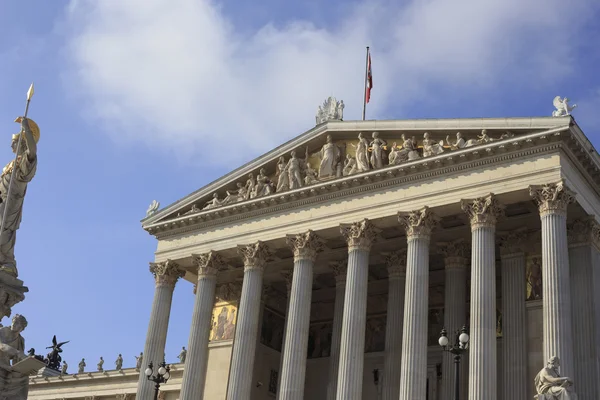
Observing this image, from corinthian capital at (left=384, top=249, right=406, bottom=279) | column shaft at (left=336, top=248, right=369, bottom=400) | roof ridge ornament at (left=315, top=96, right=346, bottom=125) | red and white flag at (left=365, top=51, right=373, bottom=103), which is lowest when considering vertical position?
column shaft at (left=336, top=248, right=369, bottom=400)

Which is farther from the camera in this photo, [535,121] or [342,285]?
[342,285]

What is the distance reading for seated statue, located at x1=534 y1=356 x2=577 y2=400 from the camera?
2367 centimetres

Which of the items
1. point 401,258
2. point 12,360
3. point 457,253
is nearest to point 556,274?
point 457,253

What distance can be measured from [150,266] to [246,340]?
807cm

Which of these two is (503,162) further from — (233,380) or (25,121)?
(25,121)

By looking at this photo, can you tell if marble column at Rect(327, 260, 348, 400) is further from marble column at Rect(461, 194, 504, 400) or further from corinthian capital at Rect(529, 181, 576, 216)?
corinthian capital at Rect(529, 181, 576, 216)

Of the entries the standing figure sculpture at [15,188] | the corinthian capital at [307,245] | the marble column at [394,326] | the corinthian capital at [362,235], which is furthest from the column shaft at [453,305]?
the standing figure sculpture at [15,188]

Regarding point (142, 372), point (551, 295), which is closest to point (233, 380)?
point (142, 372)

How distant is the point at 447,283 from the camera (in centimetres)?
3669

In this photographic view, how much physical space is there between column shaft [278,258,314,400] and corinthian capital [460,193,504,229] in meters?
8.24

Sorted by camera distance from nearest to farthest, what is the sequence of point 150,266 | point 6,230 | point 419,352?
point 6,230 → point 419,352 → point 150,266

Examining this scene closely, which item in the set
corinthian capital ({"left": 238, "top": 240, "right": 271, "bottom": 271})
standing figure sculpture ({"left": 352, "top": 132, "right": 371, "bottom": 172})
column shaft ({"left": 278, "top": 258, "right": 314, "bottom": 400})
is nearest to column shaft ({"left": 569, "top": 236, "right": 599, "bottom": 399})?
standing figure sculpture ({"left": 352, "top": 132, "right": 371, "bottom": 172})

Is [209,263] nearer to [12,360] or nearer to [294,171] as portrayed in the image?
[294,171]

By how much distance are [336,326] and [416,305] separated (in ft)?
22.1
